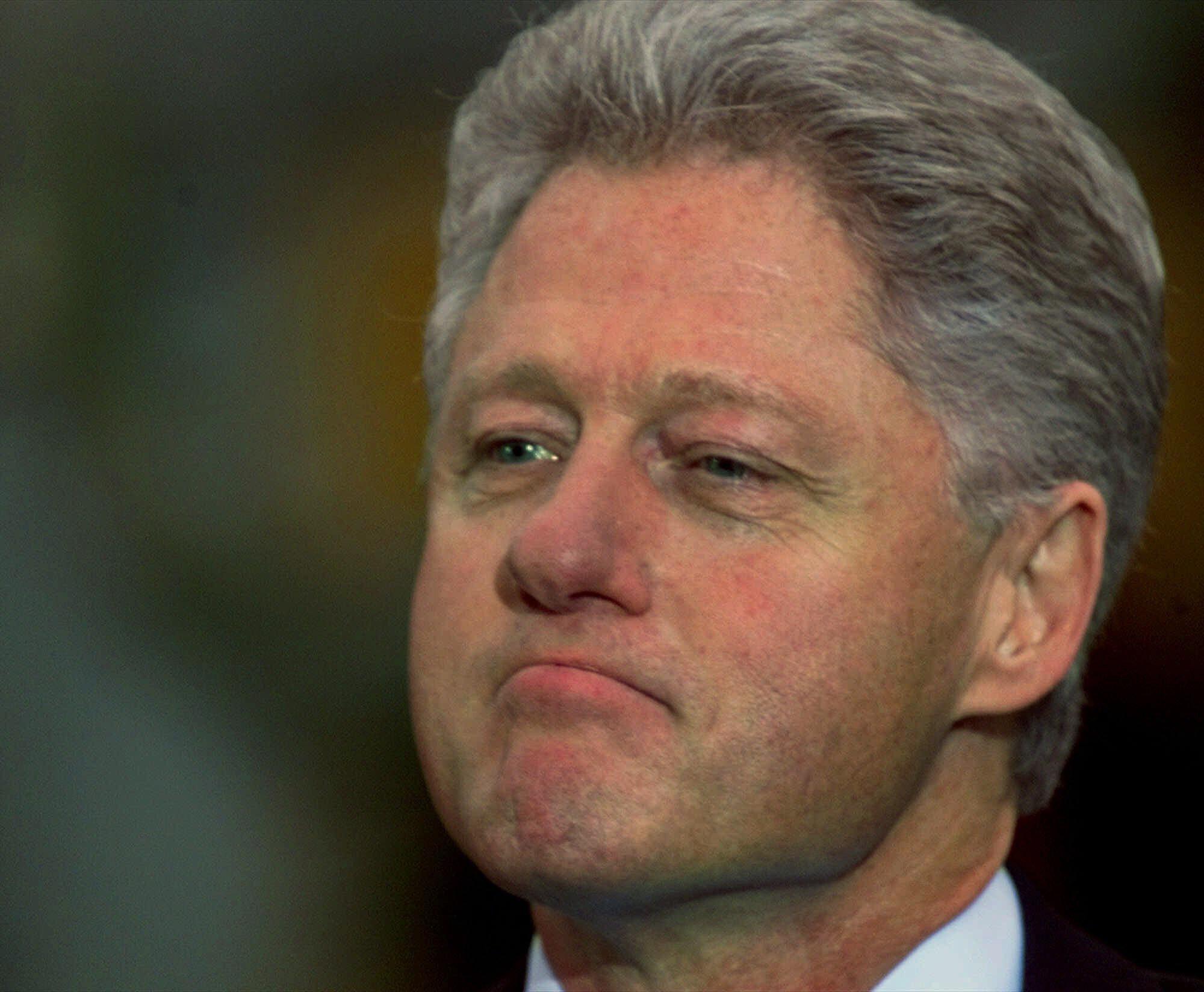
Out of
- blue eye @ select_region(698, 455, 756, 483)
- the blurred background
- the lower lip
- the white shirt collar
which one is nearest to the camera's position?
the lower lip

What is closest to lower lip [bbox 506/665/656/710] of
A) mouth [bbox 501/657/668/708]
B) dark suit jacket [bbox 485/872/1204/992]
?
mouth [bbox 501/657/668/708]

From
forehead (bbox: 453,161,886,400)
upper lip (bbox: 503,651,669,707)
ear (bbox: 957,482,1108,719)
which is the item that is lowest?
ear (bbox: 957,482,1108,719)

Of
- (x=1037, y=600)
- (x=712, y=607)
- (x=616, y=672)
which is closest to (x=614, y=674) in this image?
(x=616, y=672)

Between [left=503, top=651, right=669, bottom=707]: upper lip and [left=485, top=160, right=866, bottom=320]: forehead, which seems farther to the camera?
[left=485, top=160, right=866, bottom=320]: forehead

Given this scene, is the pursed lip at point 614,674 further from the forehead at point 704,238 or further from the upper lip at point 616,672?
the forehead at point 704,238

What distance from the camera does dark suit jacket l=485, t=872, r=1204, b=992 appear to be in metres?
2.44

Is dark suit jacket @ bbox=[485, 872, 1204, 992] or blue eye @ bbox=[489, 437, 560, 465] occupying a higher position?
blue eye @ bbox=[489, 437, 560, 465]

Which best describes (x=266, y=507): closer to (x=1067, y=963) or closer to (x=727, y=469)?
(x=727, y=469)

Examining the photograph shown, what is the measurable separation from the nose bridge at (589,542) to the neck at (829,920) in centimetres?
41

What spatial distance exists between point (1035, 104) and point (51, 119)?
2554mm

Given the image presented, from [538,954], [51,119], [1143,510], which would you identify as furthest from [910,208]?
[51,119]

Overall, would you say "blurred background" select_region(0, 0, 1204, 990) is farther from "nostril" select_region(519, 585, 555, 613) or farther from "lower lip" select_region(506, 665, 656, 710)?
"lower lip" select_region(506, 665, 656, 710)

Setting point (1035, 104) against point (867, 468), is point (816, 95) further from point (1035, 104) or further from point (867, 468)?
point (867, 468)

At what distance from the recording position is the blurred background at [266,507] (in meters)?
3.86
